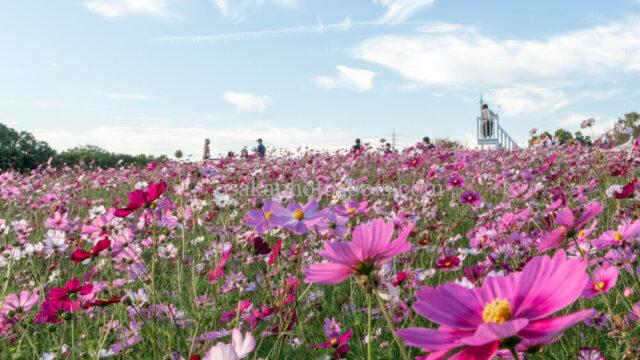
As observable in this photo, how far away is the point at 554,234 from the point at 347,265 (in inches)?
25.6

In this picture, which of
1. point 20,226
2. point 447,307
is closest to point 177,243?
point 20,226

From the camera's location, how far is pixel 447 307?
57 centimetres

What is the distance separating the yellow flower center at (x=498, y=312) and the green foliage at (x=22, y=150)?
15456 millimetres

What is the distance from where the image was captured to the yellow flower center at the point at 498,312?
A: 55 cm

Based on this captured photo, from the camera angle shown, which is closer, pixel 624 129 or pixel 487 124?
pixel 624 129

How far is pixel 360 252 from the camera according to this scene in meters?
0.71

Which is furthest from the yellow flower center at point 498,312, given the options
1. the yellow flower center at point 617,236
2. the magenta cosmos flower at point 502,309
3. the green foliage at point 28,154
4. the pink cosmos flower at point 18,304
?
the green foliage at point 28,154

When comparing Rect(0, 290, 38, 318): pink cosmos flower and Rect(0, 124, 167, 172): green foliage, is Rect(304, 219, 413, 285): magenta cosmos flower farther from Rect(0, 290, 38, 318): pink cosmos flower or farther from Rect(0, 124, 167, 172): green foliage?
Rect(0, 124, 167, 172): green foliage

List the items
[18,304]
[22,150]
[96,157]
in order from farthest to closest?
1. [96,157]
2. [22,150]
3. [18,304]

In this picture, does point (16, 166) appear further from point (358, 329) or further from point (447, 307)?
point (447, 307)

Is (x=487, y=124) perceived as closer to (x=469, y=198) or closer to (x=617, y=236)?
(x=469, y=198)

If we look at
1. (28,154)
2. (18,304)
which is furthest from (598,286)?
(28,154)

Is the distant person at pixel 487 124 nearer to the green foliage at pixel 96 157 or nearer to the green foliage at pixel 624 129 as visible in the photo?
the green foliage at pixel 624 129

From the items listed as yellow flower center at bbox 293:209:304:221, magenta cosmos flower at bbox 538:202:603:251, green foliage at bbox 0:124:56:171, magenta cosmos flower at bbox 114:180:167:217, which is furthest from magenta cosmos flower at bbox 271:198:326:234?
green foliage at bbox 0:124:56:171
